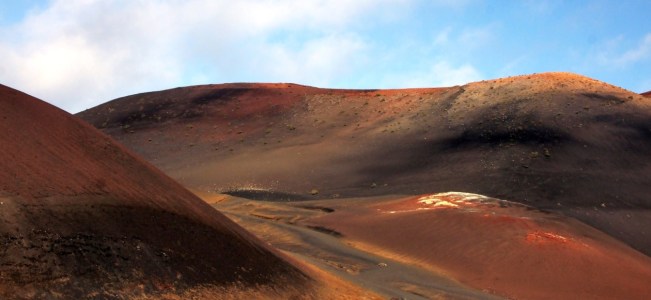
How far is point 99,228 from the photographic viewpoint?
928 centimetres

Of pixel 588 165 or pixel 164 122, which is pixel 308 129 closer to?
pixel 164 122

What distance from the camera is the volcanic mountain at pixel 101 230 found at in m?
8.39

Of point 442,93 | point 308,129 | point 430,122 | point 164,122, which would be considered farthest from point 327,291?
point 164,122

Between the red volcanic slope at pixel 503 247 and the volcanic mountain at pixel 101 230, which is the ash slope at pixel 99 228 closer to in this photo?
the volcanic mountain at pixel 101 230

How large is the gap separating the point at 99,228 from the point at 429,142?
2901 centimetres

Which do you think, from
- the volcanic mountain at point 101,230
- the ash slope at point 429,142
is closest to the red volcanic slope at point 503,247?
the ash slope at point 429,142

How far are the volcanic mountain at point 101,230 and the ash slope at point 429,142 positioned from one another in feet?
64.0

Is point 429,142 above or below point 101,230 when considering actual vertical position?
above

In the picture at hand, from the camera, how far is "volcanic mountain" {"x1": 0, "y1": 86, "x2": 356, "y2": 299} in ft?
27.5

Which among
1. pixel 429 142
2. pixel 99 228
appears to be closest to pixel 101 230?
pixel 99 228

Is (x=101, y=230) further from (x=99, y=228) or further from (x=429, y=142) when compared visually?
(x=429, y=142)

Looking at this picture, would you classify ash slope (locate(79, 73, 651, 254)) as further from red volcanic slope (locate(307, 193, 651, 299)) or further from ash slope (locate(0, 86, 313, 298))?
ash slope (locate(0, 86, 313, 298))

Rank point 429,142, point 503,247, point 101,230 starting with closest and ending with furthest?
point 101,230, point 503,247, point 429,142

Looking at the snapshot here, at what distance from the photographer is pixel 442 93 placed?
4528 centimetres
